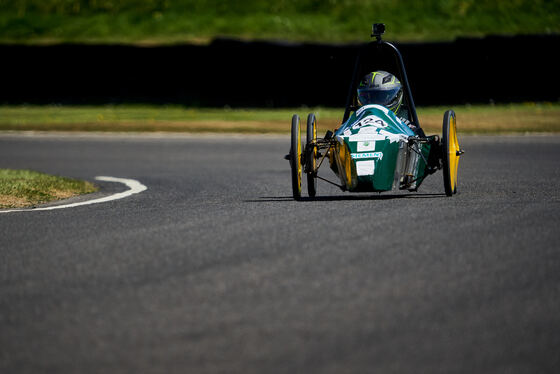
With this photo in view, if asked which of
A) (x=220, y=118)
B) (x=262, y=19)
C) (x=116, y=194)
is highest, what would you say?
(x=262, y=19)

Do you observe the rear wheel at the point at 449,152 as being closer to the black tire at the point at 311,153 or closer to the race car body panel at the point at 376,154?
the race car body panel at the point at 376,154

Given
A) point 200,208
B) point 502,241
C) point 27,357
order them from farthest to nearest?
point 200,208 → point 502,241 → point 27,357

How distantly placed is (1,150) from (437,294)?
14.6 meters

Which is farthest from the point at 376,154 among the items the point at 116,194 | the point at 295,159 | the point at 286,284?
the point at 286,284

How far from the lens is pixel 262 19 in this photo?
1666 inches

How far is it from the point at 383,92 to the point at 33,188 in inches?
152

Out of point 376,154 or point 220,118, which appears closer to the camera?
point 376,154

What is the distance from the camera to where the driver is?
1027 cm

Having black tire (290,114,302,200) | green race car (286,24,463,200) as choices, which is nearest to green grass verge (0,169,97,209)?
black tire (290,114,302,200)

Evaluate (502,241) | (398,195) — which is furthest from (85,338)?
(398,195)

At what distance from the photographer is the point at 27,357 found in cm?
423

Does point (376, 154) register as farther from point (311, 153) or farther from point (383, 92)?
point (383, 92)

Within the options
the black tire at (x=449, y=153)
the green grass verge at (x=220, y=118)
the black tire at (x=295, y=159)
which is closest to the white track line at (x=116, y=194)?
the black tire at (x=295, y=159)

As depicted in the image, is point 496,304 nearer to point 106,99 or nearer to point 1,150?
point 1,150
